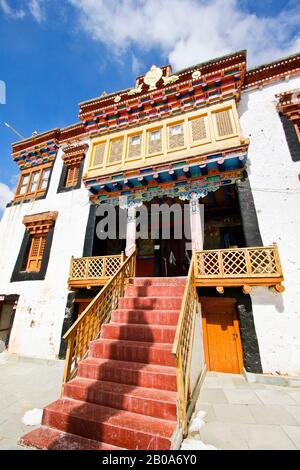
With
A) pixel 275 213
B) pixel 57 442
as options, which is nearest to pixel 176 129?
pixel 275 213

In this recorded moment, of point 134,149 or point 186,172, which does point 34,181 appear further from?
point 186,172

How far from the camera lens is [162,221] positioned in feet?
40.7

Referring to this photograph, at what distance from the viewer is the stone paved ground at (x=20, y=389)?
382 centimetres

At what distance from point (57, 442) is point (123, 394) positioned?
1143mm

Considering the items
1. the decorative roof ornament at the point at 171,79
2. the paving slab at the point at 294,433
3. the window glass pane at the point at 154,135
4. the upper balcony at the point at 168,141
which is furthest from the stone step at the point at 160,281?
the decorative roof ornament at the point at 171,79

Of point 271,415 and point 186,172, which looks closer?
point 271,415

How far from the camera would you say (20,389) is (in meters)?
5.84

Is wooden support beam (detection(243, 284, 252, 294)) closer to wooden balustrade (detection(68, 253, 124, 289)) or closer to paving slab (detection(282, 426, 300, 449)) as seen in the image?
paving slab (detection(282, 426, 300, 449))

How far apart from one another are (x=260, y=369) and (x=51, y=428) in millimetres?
5650

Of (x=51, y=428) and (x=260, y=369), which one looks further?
(x=260, y=369)

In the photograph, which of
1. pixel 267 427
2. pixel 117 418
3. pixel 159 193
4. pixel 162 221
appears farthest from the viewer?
pixel 162 221

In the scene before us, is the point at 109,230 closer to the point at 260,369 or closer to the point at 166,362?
the point at 166,362
